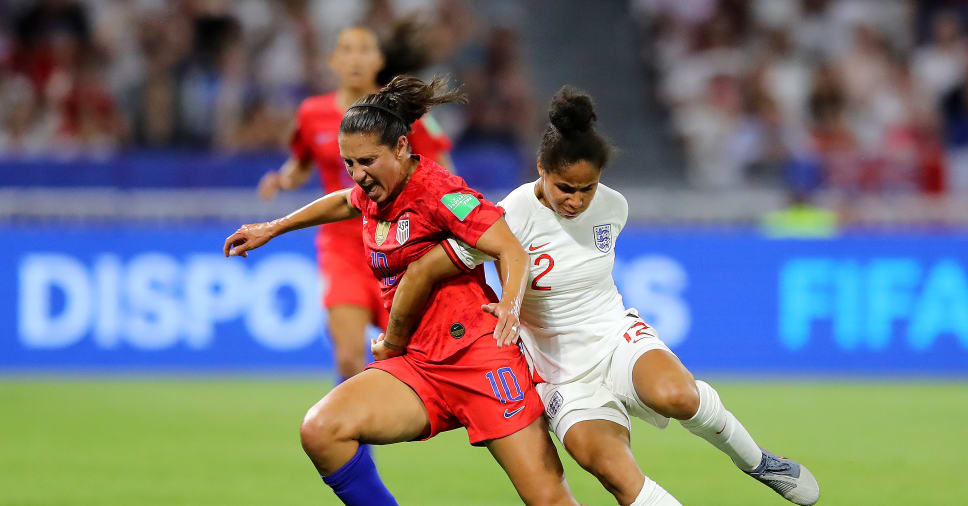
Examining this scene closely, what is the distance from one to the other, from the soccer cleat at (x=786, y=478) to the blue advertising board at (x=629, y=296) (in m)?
5.84

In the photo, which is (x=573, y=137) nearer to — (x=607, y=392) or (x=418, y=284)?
(x=418, y=284)

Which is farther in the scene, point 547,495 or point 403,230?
point 403,230

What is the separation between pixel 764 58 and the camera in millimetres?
14812

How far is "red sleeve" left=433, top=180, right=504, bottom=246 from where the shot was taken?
4.59 meters

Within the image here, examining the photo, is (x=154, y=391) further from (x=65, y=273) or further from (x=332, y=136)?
(x=332, y=136)

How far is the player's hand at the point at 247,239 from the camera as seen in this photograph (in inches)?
197

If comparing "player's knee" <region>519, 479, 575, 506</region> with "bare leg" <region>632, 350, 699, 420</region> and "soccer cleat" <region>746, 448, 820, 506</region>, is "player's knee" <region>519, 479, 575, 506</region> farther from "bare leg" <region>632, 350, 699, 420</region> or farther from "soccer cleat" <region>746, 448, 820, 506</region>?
"soccer cleat" <region>746, 448, 820, 506</region>

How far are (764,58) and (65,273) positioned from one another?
27.3 ft

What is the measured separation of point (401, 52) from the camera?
23.2ft

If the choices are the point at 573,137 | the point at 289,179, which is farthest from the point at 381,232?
the point at 289,179

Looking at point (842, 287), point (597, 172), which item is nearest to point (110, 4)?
point (842, 287)

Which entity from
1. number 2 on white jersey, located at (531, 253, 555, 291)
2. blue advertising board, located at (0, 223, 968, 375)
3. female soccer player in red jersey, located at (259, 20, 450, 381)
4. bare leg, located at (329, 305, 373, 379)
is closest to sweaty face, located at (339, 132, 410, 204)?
number 2 on white jersey, located at (531, 253, 555, 291)

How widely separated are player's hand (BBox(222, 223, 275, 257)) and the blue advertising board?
593cm

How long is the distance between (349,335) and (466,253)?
1940 millimetres
